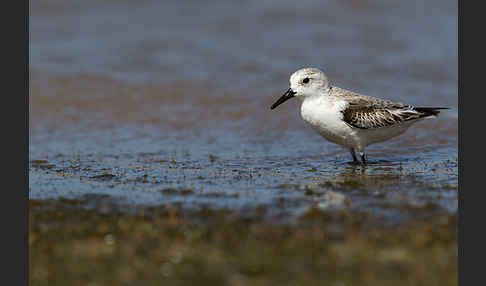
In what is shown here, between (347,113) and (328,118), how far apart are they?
27 cm

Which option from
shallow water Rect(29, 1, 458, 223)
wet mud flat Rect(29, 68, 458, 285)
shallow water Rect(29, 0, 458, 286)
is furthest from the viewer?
shallow water Rect(29, 1, 458, 223)

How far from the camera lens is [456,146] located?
370 inches

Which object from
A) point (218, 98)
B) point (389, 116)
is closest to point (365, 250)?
point (389, 116)

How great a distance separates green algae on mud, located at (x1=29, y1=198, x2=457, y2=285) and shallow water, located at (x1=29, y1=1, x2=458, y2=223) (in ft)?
1.18

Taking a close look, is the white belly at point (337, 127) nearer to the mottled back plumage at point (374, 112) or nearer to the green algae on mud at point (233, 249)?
the mottled back plumage at point (374, 112)

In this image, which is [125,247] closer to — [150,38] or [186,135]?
[186,135]

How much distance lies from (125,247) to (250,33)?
10.8m

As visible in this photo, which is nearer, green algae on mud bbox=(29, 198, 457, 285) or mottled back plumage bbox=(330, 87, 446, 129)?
green algae on mud bbox=(29, 198, 457, 285)

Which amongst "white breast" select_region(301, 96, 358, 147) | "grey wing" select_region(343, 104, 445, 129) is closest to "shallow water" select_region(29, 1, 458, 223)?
"white breast" select_region(301, 96, 358, 147)

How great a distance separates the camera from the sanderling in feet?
26.5

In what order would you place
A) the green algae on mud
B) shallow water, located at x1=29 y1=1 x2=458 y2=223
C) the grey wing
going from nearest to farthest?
the green algae on mud
shallow water, located at x1=29 y1=1 x2=458 y2=223
the grey wing

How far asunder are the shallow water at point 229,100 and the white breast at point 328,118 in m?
0.46

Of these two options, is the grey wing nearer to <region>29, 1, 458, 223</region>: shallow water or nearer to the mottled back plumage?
the mottled back plumage

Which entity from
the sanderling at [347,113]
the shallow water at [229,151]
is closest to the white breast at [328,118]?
the sanderling at [347,113]
